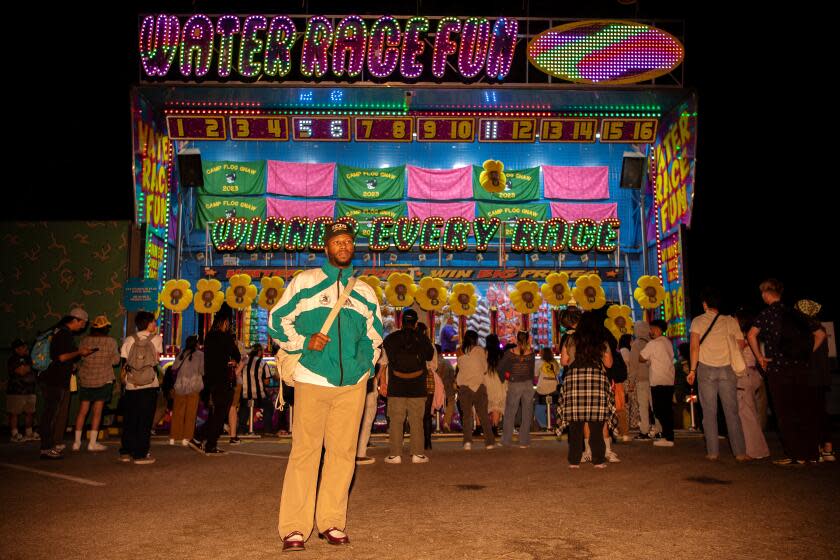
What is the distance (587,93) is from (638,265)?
537 cm

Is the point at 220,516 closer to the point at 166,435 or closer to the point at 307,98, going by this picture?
the point at 166,435

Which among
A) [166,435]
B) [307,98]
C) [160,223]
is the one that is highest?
[307,98]

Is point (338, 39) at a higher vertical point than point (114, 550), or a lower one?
higher

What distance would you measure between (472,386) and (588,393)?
354 cm

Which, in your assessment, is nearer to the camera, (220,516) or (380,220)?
(220,516)

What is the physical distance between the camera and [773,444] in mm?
11422

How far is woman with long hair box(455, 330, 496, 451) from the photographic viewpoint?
12109 mm

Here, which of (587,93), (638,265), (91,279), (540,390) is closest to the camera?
(540,390)

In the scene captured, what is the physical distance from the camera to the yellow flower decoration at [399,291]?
1789cm

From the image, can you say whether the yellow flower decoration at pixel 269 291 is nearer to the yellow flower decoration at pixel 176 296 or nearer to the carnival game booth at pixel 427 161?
the carnival game booth at pixel 427 161

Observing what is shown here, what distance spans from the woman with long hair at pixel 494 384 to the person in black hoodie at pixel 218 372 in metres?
4.15

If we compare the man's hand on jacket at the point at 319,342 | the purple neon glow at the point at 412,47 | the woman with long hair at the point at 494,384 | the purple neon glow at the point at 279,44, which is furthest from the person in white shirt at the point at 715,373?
the purple neon glow at the point at 279,44

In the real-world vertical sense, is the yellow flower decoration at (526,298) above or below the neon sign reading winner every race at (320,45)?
below

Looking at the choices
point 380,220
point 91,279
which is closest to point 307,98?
point 380,220
